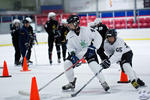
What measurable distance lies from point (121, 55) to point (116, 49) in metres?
0.11

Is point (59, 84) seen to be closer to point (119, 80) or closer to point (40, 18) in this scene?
point (119, 80)

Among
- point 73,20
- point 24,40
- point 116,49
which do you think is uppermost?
point 73,20

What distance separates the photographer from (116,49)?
16.3 ft

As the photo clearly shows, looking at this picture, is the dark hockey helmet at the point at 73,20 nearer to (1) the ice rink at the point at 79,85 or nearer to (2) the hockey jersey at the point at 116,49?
(2) the hockey jersey at the point at 116,49

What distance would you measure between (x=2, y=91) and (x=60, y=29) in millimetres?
4081

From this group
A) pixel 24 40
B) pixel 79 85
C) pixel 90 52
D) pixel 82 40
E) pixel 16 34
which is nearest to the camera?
pixel 90 52

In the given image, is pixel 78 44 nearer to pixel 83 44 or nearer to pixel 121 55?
pixel 83 44

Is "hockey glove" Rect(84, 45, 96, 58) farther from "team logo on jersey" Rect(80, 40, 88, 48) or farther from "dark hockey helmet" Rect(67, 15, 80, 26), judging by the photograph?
"dark hockey helmet" Rect(67, 15, 80, 26)

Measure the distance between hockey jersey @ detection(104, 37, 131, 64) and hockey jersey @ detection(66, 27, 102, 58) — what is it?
23 cm

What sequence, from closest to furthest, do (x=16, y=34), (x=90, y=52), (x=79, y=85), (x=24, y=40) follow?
(x=90, y=52) < (x=79, y=85) < (x=24, y=40) < (x=16, y=34)

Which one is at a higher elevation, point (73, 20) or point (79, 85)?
point (73, 20)

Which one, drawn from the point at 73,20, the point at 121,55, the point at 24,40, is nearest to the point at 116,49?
the point at 121,55

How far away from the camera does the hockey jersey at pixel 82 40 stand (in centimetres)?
500

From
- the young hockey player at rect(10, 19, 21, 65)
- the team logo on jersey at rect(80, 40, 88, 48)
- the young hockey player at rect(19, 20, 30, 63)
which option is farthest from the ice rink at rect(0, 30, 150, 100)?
the young hockey player at rect(10, 19, 21, 65)
